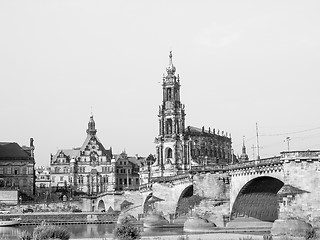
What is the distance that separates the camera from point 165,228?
282 feet

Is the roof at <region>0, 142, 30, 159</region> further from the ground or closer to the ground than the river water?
further from the ground

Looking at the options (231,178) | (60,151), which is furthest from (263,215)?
(60,151)

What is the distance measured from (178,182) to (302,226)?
37076 millimetres

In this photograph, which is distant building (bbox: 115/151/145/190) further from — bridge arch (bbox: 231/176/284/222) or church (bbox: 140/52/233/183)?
bridge arch (bbox: 231/176/284/222)

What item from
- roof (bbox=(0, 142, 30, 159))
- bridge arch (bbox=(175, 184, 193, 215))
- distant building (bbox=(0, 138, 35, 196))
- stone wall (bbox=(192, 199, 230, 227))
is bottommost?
stone wall (bbox=(192, 199, 230, 227))

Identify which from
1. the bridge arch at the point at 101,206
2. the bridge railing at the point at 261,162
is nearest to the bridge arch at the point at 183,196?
the bridge railing at the point at 261,162

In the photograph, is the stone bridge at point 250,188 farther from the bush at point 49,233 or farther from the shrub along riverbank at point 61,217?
the bush at point 49,233

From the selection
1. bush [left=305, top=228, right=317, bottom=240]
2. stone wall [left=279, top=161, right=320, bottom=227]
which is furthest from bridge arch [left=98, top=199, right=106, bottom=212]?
bush [left=305, top=228, right=317, bottom=240]

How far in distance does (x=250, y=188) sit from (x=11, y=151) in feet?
255

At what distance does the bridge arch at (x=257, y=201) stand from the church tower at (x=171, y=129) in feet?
212

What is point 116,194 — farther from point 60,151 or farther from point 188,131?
point 60,151

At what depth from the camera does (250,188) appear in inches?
2712

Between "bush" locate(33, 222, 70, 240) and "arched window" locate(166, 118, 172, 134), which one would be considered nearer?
"bush" locate(33, 222, 70, 240)

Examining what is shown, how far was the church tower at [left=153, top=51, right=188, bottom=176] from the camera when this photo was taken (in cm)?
13775
